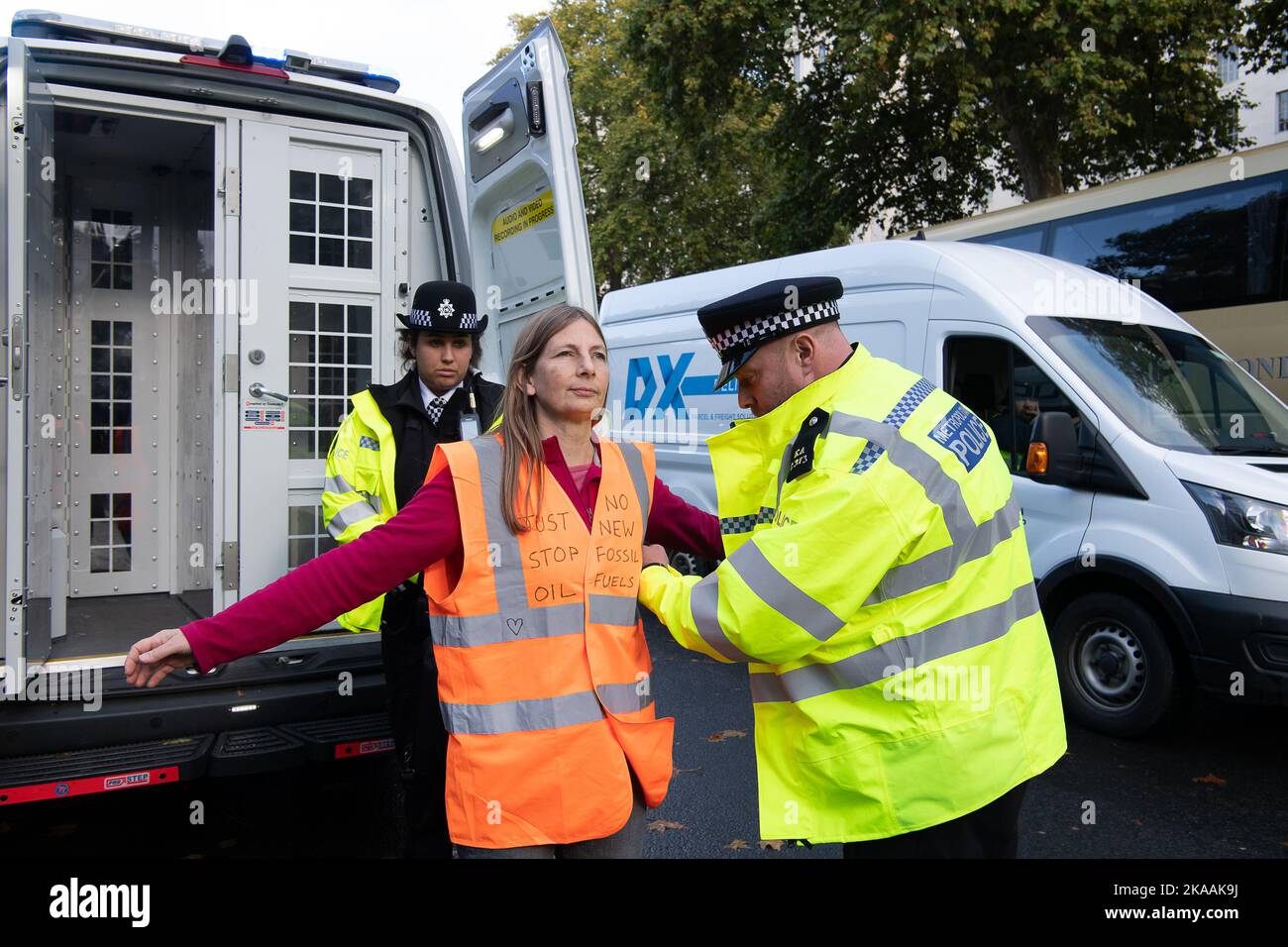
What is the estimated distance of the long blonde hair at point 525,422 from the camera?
6.48ft

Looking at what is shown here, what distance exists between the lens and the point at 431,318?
3377mm

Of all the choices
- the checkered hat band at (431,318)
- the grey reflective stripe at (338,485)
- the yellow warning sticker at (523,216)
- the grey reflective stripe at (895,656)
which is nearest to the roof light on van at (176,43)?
the yellow warning sticker at (523,216)

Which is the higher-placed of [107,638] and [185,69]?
[185,69]

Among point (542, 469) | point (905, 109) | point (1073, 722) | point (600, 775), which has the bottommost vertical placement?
point (1073, 722)

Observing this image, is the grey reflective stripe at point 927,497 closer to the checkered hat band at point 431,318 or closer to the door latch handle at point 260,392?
the checkered hat band at point 431,318

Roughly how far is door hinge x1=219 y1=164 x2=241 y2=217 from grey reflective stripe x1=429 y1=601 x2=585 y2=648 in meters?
2.78

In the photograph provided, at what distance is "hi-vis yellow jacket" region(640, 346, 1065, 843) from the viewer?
172 cm

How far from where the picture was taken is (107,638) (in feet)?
13.9

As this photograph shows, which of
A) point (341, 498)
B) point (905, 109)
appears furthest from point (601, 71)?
point (341, 498)

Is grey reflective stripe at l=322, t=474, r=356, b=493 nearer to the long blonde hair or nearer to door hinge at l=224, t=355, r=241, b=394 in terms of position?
door hinge at l=224, t=355, r=241, b=394

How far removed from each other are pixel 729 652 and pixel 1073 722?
164 inches

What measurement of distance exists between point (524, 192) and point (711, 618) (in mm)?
2875

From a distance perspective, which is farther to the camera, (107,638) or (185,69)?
(107,638)
